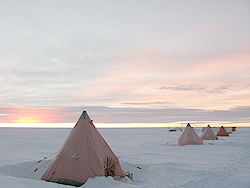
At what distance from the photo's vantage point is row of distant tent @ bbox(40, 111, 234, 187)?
32.8 feet

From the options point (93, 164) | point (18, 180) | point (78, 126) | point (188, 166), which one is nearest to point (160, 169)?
point (188, 166)

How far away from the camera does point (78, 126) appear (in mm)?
11438

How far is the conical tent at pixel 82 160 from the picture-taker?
10008 mm

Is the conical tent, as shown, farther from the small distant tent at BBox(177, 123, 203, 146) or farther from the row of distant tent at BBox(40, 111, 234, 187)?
the small distant tent at BBox(177, 123, 203, 146)

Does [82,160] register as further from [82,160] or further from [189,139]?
[189,139]

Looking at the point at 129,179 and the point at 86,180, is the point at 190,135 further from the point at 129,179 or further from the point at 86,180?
the point at 86,180

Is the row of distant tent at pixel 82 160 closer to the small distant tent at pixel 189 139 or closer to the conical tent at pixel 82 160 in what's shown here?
the conical tent at pixel 82 160

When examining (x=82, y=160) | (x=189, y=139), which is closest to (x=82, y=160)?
(x=82, y=160)

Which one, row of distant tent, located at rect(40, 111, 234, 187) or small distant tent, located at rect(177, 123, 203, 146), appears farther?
small distant tent, located at rect(177, 123, 203, 146)

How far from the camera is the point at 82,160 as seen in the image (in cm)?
1034

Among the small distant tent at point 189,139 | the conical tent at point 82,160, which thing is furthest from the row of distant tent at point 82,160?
the small distant tent at point 189,139

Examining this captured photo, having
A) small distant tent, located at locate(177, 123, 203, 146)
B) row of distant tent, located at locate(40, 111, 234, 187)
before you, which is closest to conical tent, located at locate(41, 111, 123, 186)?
row of distant tent, located at locate(40, 111, 234, 187)

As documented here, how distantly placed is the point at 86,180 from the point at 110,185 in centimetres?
133

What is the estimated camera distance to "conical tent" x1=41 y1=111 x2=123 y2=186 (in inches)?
394
